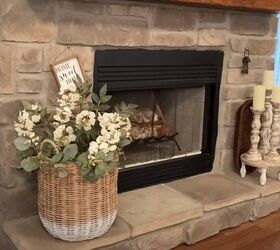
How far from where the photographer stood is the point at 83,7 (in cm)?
169

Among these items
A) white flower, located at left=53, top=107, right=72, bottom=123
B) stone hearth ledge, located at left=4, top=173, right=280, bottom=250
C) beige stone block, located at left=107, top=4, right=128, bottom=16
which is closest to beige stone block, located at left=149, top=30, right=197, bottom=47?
beige stone block, located at left=107, top=4, right=128, bottom=16

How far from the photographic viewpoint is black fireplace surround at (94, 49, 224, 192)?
183 cm

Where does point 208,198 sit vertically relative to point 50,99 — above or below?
below

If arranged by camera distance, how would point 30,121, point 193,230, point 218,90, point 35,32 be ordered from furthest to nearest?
point 218,90 < point 193,230 < point 35,32 < point 30,121

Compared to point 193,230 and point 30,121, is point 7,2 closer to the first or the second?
point 30,121

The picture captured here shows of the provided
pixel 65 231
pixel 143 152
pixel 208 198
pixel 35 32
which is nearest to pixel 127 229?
pixel 65 231

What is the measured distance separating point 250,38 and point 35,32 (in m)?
1.23

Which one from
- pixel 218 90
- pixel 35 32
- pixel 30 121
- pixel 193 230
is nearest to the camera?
pixel 30 121

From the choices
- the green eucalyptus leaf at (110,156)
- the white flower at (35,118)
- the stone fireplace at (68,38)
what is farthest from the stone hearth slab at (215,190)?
the white flower at (35,118)

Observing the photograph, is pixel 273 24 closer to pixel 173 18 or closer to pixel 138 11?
pixel 173 18

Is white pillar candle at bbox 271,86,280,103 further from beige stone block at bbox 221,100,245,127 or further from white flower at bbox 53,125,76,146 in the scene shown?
white flower at bbox 53,125,76,146

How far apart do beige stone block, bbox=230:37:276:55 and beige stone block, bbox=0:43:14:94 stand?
119 cm

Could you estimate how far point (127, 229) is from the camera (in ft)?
5.49

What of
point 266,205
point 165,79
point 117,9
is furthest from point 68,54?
point 266,205
